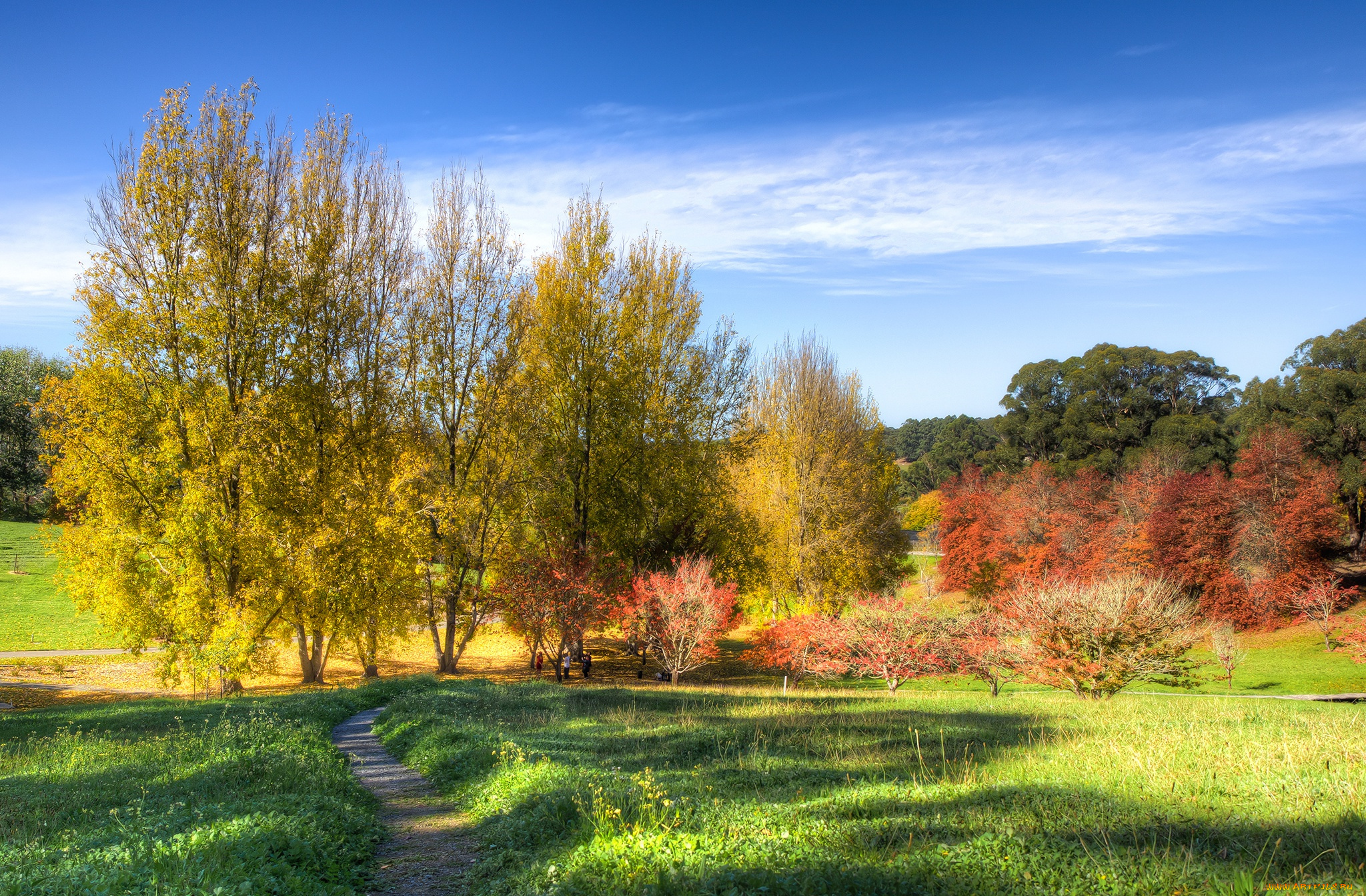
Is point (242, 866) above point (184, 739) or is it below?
above

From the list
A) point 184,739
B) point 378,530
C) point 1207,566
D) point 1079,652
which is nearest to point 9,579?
point 378,530

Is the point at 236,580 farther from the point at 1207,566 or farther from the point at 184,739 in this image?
the point at 1207,566

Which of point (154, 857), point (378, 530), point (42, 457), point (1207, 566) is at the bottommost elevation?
point (1207, 566)

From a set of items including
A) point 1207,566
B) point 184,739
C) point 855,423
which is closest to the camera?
point 184,739

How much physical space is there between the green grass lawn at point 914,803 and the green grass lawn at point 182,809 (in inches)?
48.6

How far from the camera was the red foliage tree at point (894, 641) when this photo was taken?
18.3m

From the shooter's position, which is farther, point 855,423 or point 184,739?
point 855,423

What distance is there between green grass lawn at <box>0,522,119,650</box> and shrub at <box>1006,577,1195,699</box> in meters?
28.2

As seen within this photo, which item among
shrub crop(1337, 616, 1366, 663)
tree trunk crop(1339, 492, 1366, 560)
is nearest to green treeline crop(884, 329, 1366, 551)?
tree trunk crop(1339, 492, 1366, 560)

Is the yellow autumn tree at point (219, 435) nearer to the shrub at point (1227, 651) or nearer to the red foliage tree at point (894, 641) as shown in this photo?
the red foliage tree at point (894, 641)

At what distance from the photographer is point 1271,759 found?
5973mm

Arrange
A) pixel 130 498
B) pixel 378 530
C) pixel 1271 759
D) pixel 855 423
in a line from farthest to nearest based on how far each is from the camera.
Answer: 1. pixel 855 423
2. pixel 378 530
3. pixel 130 498
4. pixel 1271 759

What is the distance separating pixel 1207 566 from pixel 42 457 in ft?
149

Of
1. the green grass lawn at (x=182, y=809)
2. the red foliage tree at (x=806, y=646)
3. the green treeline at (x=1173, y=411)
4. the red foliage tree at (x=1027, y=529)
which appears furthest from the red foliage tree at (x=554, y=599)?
the red foliage tree at (x=1027, y=529)
